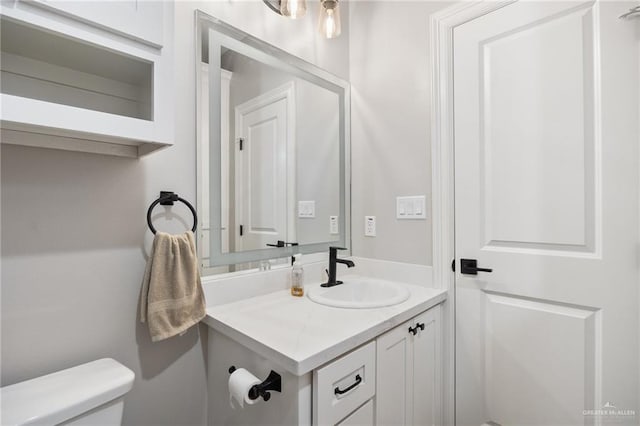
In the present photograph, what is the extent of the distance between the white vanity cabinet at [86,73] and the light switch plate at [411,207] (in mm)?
1145

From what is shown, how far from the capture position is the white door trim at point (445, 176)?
1.45 metres

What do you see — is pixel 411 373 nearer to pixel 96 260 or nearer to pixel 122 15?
pixel 96 260

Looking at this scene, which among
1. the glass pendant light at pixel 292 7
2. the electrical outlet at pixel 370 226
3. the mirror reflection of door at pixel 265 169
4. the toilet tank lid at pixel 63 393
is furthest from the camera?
the electrical outlet at pixel 370 226

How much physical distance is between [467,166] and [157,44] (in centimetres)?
129

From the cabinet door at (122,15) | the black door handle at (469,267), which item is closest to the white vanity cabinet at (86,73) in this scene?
the cabinet door at (122,15)

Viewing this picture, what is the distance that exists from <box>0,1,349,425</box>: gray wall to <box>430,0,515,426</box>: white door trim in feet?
3.28

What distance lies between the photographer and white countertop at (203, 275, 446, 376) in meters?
0.84

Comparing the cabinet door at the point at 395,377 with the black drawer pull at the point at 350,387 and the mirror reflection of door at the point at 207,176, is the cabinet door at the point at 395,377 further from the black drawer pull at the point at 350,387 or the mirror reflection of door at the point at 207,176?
the mirror reflection of door at the point at 207,176

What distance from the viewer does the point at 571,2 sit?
1151 mm

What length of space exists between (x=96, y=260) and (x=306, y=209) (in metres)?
0.95

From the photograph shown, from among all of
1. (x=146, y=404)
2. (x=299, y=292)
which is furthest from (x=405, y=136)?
(x=146, y=404)

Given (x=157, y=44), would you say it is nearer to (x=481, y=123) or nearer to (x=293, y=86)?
(x=293, y=86)

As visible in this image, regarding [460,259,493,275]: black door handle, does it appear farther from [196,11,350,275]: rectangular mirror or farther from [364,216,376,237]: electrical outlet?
[196,11,350,275]: rectangular mirror

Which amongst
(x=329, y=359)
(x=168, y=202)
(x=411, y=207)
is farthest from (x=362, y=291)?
(x=168, y=202)
